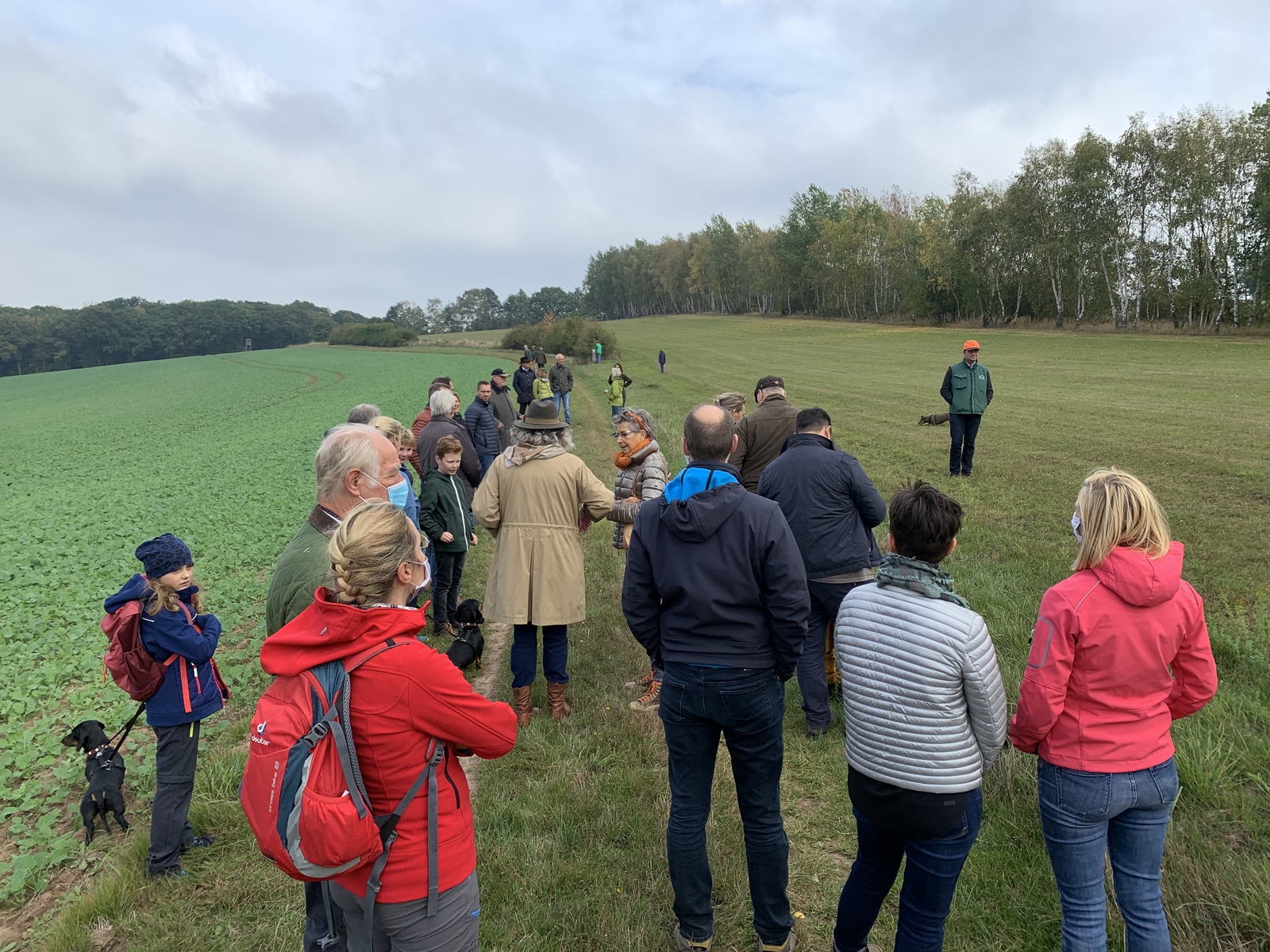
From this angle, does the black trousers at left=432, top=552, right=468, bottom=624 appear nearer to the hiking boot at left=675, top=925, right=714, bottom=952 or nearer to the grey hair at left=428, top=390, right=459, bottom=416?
the grey hair at left=428, top=390, right=459, bottom=416

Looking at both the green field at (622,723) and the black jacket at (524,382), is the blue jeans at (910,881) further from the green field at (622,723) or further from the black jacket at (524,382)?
the black jacket at (524,382)

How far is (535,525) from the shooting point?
4.98m

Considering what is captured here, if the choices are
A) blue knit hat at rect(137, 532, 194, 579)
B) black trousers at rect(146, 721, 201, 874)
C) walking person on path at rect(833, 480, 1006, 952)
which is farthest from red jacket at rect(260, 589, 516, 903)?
black trousers at rect(146, 721, 201, 874)

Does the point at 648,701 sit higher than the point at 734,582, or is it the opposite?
the point at 734,582

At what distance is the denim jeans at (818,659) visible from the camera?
4680 mm

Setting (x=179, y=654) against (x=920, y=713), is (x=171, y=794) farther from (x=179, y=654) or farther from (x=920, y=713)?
(x=920, y=713)

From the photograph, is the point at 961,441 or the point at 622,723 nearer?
the point at 622,723

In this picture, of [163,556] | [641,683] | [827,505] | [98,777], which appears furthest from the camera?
[641,683]

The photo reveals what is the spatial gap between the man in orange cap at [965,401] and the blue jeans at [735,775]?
8991mm

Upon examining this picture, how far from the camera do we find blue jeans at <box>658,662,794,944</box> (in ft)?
9.64

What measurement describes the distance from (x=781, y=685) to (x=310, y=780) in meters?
1.92

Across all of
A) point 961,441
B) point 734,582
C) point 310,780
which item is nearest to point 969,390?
point 961,441

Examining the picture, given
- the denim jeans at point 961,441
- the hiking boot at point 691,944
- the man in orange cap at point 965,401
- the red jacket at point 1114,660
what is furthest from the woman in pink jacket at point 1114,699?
the denim jeans at point 961,441

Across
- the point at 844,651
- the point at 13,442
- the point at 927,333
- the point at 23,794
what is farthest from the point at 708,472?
the point at 927,333
